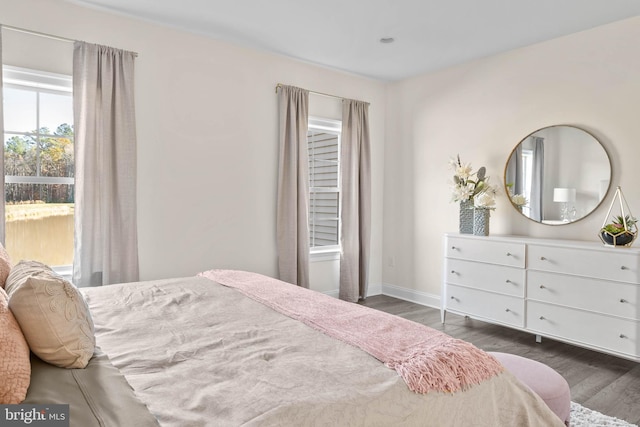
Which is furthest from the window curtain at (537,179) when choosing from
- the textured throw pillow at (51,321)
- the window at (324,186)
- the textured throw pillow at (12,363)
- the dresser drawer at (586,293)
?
the textured throw pillow at (12,363)

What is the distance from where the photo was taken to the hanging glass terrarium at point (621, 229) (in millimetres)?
3078

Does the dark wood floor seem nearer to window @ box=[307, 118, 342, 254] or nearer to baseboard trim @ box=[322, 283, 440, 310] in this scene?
baseboard trim @ box=[322, 283, 440, 310]

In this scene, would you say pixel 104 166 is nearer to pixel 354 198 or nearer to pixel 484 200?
pixel 354 198

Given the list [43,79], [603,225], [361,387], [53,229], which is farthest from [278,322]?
[603,225]

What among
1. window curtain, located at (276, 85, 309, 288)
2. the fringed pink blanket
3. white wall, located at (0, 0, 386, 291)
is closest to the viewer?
the fringed pink blanket

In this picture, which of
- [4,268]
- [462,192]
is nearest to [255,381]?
[4,268]

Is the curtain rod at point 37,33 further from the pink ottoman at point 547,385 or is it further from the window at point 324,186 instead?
the pink ottoman at point 547,385

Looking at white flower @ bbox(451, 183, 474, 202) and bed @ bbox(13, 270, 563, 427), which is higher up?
white flower @ bbox(451, 183, 474, 202)

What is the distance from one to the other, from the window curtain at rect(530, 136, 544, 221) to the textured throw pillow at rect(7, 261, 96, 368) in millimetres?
3704

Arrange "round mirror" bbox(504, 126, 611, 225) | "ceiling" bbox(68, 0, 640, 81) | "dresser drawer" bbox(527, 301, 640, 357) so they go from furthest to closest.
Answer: "round mirror" bbox(504, 126, 611, 225), "ceiling" bbox(68, 0, 640, 81), "dresser drawer" bbox(527, 301, 640, 357)

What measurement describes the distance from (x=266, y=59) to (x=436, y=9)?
1.75 meters

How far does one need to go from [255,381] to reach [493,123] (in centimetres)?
380

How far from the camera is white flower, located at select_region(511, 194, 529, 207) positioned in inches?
156

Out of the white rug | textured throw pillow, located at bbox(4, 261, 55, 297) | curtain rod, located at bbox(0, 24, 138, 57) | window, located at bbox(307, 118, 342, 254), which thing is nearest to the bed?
textured throw pillow, located at bbox(4, 261, 55, 297)
